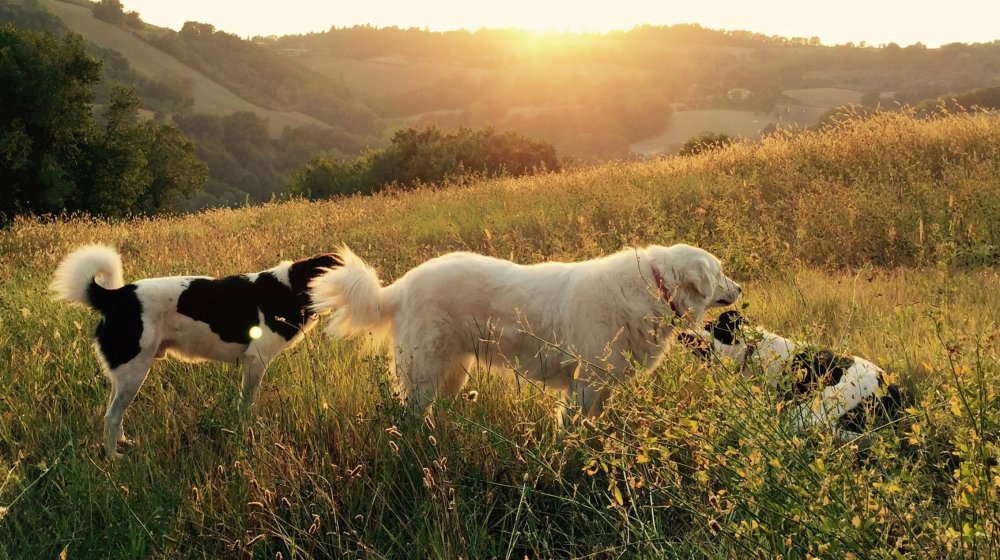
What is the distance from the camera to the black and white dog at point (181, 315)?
437cm

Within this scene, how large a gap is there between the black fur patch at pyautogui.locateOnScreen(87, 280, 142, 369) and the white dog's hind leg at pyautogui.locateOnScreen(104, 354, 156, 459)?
5 cm

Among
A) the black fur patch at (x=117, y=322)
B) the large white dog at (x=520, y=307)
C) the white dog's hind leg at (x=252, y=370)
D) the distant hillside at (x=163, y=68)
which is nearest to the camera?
the large white dog at (x=520, y=307)

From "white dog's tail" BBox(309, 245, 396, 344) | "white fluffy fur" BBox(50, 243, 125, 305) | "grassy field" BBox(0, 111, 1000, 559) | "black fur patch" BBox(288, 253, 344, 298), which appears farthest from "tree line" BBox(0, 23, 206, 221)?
"white dog's tail" BBox(309, 245, 396, 344)

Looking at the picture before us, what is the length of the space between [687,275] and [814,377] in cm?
133

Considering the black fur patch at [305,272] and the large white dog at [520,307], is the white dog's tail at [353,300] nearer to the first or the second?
the large white dog at [520,307]

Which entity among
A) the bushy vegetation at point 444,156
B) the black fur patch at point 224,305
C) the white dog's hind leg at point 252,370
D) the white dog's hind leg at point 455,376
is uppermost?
the black fur patch at point 224,305

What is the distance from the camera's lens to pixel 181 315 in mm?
4691

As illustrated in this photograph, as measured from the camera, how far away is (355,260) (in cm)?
439

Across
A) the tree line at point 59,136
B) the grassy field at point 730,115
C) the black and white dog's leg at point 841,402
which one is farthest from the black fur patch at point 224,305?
the grassy field at point 730,115

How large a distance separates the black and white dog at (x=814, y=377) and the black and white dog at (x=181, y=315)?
2512 mm

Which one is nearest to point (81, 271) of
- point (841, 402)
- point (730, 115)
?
point (841, 402)

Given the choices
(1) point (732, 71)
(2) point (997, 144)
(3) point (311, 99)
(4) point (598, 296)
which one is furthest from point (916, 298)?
(3) point (311, 99)

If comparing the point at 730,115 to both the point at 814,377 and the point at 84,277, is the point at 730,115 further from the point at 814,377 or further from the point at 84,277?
the point at 814,377

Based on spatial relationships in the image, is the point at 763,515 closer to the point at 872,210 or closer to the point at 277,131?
the point at 872,210
